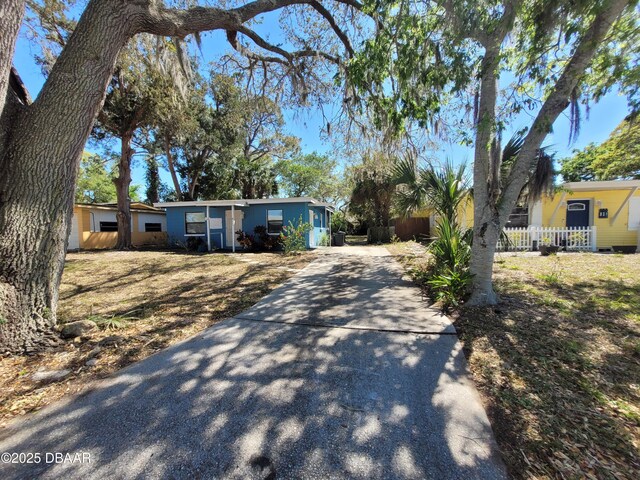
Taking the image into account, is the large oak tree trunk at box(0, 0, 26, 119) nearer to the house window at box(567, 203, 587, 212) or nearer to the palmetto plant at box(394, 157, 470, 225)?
the palmetto plant at box(394, 157, 470, 225)

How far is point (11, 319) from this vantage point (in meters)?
2.86

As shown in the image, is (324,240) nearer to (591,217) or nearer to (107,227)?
(591,217)

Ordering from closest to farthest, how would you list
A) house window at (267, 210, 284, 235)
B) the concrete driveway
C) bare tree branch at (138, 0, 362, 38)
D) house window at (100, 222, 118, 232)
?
the concrete driveway → bare tree branch at (138, 0, 362, 38) → house window at (267, 210, 284, 235) → house window at (100, 222, 118, 232)

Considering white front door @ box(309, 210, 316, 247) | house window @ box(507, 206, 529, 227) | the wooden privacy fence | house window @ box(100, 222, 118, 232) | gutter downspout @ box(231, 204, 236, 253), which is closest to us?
house window @ box(507, 206, 529, 227)

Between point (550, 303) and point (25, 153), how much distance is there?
7262mm

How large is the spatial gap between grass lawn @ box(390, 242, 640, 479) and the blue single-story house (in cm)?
997

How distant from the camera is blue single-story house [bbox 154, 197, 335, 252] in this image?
1367 centimetres

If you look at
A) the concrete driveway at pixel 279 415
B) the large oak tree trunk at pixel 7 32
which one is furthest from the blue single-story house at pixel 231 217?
the large oak tree trunk at pixel 7 32

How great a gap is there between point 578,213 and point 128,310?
16.0m

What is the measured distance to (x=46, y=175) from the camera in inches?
117

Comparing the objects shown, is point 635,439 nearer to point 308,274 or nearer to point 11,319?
point 11,319

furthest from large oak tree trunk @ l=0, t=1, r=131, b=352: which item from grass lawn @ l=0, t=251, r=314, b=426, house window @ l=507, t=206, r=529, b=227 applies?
house window @ l=507, t=206, r=529, b=227

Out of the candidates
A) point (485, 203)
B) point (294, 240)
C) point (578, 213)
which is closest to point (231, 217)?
point (294, 240)

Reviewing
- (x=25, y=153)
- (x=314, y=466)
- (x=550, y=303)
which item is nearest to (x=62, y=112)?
(x=25, y=153)
